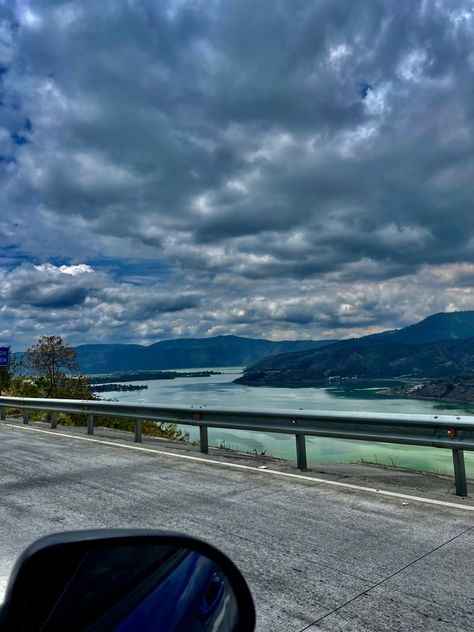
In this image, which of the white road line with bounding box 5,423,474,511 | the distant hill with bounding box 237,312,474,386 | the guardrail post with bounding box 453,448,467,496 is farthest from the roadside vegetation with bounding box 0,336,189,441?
the distant hill with bounding box 237,312,474,386

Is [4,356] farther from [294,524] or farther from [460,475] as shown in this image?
[460,475]

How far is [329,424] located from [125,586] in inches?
Result: 268

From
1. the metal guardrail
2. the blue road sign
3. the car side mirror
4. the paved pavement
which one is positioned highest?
the blue road sign

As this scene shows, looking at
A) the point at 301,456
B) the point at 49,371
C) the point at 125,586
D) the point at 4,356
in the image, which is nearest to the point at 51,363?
the point at 49,371

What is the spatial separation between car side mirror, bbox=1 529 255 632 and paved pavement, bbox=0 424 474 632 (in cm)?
191

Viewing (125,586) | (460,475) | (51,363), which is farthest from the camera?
(51,363)

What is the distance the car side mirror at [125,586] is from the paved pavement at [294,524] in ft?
6.28

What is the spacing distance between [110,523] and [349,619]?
112 inches

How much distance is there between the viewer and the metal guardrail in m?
6.65

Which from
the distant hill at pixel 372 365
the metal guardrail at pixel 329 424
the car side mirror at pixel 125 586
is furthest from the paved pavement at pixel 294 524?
the distant hill at pixel 372 365

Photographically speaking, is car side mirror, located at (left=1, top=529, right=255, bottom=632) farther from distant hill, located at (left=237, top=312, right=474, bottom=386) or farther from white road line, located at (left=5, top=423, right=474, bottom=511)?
distant hill, located at (left=237, top=312, right=474, bottom=386)

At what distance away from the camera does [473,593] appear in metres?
3.68

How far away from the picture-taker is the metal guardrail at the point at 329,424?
665cm

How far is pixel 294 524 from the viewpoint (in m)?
5.32
